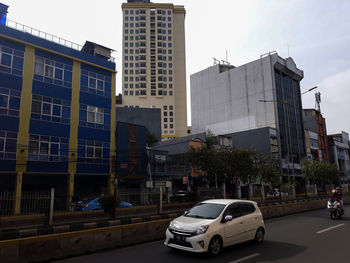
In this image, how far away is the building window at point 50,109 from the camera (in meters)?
26.9

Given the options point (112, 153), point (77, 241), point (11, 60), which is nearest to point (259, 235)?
point (77, 241)

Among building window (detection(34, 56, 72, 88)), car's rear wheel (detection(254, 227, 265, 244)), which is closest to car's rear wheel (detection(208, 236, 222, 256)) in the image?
car's rear wheel (detection(254, 227, 265, 244))

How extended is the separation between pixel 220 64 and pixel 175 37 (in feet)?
133

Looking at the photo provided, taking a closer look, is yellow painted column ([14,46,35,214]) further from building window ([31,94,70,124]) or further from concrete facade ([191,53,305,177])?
concrete facade ([191,53,305,177])

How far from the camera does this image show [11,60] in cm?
2566

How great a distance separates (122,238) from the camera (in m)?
9.68

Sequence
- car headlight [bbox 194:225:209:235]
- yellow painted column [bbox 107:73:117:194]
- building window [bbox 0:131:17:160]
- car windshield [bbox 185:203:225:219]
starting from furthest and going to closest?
1. yellow painted column [bbox 107:73:117:194]
2. building window [bbox 0:131:17:160]
3. car windshield [bbox 185:203:225:219]
4. car headlight [bbox 194:225:209:235]

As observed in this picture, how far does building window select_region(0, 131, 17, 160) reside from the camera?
24.4 meters

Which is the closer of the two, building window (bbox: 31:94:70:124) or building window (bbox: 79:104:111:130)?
building window (bbox: 31:94:70:124)

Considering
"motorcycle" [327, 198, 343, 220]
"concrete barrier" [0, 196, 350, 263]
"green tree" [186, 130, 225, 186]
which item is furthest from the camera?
"green tree" [186, 130, 225, 186]

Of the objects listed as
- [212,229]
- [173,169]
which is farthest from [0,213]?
[173,169]

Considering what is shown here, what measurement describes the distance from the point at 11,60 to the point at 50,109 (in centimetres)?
535

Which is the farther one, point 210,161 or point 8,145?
point 210,161

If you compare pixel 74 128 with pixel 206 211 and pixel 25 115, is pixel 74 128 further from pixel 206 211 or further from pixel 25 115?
pixel 206 211
